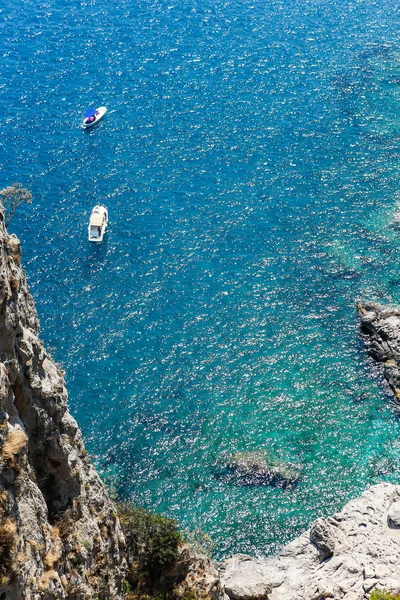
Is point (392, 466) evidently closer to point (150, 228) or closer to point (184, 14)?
point (150, 228)

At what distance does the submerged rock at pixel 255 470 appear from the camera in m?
62.6

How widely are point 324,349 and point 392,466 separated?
1481cm

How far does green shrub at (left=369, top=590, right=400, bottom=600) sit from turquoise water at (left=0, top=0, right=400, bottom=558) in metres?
12.5

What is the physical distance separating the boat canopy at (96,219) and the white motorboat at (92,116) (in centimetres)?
2169

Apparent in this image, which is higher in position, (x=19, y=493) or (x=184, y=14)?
(x=19, y=493)

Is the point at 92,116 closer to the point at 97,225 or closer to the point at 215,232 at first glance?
the point at 97,225

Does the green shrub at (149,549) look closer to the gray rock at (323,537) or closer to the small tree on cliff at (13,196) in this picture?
the gray rock at (323,537)

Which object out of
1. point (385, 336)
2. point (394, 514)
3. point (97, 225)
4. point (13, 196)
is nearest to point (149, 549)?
point (394, 514)

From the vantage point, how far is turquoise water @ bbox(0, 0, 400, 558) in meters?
65.2

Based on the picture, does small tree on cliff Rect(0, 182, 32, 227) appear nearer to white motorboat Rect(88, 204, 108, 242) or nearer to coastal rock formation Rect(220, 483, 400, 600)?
white motorboat Rect(88, 204, 108, 242)

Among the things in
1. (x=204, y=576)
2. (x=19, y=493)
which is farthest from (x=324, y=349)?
(x=19, y=493)

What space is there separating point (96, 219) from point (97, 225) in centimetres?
112

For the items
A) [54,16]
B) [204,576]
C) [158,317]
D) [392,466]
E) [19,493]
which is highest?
[19,493]

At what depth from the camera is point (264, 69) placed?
375ft
